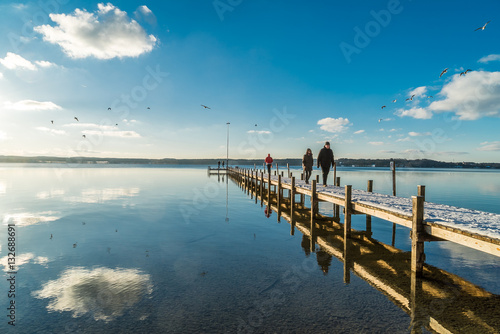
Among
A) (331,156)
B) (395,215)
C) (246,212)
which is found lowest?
(246,212)

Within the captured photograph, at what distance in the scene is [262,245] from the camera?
11883mm

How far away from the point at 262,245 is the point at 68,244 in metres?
7.79

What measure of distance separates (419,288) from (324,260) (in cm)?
307

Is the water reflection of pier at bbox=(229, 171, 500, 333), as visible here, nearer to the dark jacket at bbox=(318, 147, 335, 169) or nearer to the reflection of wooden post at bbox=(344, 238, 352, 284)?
the reflection of wooden post at bbox=(344, 238, 352, 284)

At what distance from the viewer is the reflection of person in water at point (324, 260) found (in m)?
8.93

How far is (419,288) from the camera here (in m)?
7.10

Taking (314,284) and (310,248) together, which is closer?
(314,284)

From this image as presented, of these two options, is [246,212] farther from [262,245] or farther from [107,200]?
[107,200]

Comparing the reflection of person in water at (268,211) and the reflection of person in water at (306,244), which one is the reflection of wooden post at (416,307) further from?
the reflection of person in water at (268,211)

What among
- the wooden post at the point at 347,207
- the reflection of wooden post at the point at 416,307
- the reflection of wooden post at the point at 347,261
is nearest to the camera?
the reflection of wooden post at the point at 416,307

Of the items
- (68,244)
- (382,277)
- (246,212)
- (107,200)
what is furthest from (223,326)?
(107,200)

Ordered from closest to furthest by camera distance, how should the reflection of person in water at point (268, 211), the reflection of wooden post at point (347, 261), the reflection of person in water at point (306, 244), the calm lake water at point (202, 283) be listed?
1. the calm lake water at point (202, 283)
2. the reflection of wooden post at point (347, 261)
3. the reflection of person in water at point (306, 244)
4. the reflection of person in water at point (268, 211)

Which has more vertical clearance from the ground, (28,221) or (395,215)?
(395,215)

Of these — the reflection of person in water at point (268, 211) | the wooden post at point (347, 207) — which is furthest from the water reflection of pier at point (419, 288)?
the reflection of person in water at point (268, 211)
